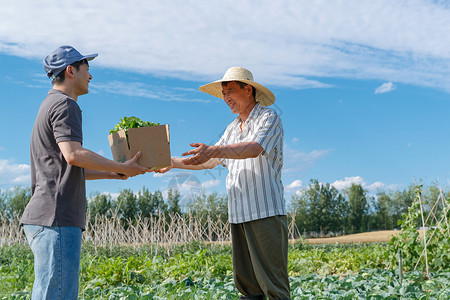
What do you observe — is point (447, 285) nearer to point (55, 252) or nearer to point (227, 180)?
point (227, 180)

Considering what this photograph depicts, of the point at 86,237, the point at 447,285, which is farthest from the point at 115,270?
the point at 86,237

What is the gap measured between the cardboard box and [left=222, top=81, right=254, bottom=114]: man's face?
57 centimetres

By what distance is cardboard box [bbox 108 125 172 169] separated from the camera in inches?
106

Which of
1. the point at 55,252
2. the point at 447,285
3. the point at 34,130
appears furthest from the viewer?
the point at 447,285

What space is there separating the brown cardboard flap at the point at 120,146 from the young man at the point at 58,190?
37 cm

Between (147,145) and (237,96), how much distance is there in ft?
2.54

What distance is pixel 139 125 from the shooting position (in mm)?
2775

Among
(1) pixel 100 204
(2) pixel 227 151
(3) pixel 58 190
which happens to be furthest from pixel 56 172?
(1) pixel 100 204

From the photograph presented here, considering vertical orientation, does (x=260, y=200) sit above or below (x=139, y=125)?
below

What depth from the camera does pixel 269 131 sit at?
9.36ft

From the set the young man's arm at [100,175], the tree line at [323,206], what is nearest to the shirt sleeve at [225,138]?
the young man's arm at [100,175]

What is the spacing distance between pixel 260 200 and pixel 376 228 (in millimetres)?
27751

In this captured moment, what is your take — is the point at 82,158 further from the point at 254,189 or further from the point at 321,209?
the point at 321,209

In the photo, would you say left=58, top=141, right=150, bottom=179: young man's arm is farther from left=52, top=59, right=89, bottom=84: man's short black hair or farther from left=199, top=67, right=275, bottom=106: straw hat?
left=199, top=67, right=275, bottom=106: straw hat
